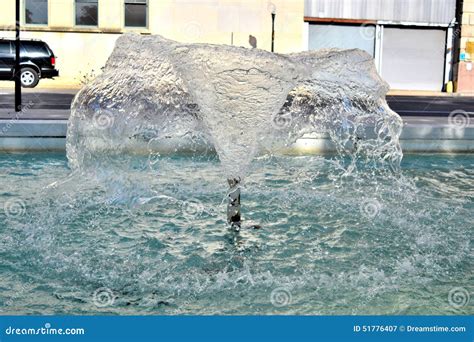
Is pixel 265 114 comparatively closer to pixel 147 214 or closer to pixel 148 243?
pixel 148 243

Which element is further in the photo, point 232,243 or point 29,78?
point 29,78

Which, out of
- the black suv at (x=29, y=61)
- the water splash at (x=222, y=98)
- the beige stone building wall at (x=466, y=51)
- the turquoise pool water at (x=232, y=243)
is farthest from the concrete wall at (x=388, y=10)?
the water splash at (x=222, y=98)

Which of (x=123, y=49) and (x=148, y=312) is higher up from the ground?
(x=123, y=49)

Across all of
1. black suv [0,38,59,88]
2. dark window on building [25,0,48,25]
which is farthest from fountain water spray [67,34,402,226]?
dark window on building [25,0,48,25]

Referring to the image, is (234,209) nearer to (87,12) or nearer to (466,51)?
(87,12)

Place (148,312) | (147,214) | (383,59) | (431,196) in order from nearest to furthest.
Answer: (148,312) < (147,214) < (431,196) < (383,59)

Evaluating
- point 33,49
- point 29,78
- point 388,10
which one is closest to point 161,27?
point 33,49

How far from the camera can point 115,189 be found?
804 centimetres

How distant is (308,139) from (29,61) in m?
19.9

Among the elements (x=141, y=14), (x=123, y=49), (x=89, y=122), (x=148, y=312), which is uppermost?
(x=141, y=14)

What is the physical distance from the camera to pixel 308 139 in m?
11.4

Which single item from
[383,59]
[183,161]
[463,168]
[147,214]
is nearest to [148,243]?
[147,214]

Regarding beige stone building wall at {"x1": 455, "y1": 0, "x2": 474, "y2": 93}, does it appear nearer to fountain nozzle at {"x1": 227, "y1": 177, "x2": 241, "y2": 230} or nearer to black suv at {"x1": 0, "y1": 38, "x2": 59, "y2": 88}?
black suv at {"x1": 0, "y1": 38, "x2": 59, "y2": 88}

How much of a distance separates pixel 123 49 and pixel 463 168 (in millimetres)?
5838
